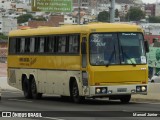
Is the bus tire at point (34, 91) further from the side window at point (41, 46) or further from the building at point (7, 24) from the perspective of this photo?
the building at point (7, 24)

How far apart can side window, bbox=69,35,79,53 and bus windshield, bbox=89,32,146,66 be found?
886mm

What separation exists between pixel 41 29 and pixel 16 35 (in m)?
2.81

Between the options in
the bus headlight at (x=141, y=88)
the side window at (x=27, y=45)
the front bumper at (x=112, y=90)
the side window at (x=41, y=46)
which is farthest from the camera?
the side window at (x=27, y=45)

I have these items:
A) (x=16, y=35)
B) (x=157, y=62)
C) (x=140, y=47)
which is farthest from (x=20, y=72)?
(x=157, y=62)

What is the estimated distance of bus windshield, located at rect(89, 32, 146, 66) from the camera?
79.0ft

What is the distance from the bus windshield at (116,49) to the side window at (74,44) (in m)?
0.89

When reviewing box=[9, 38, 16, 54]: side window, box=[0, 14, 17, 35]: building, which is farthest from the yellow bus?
box=[0, 14, 17, 35]: building

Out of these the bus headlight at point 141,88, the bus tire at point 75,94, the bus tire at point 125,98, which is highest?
the bus headlight at point 141,88

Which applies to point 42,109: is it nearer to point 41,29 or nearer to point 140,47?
point 140,47

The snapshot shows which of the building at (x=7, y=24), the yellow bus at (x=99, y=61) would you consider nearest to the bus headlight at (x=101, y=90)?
the yellow bus at (x=99, y=61)

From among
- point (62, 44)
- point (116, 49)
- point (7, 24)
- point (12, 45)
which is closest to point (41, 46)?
point (62, 44)

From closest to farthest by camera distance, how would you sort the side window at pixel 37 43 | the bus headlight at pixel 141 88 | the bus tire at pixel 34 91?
the bus headlight at pixel 141 88, the side window at pixel 37 43, the bus tire at pixel 34 91

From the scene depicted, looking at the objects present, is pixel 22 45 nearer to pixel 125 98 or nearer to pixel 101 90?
pixel 125 98

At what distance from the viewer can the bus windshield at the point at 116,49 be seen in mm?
24078
